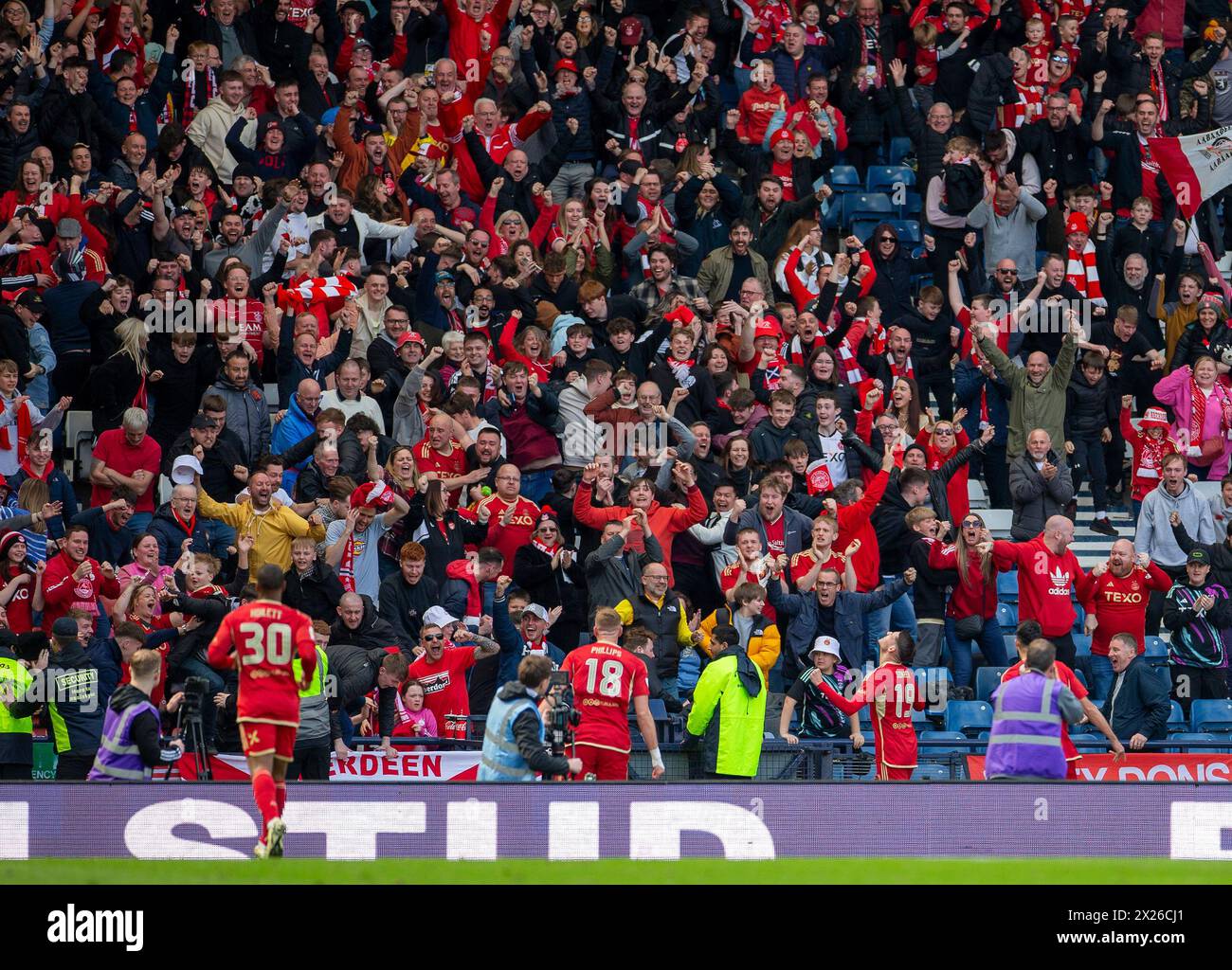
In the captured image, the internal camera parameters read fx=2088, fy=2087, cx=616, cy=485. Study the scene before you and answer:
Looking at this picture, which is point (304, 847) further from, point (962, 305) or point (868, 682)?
point (962, 305)

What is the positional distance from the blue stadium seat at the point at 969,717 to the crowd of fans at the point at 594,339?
0.62 metres

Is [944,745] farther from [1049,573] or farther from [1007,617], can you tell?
[1007,617]

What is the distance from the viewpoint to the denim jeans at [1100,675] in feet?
56.1

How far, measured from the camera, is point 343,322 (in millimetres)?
18062

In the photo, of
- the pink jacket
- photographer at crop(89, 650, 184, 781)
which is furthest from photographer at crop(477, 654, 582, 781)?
the pink jacket

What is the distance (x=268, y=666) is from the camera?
12.2 metres

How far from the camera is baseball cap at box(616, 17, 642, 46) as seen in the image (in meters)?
22.4

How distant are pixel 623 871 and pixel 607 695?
6.55 feet

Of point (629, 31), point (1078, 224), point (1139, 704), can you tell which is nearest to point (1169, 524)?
point (1139, 704)

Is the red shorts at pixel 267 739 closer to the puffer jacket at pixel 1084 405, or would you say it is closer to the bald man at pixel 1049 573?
the bald man at pixel 1049 573

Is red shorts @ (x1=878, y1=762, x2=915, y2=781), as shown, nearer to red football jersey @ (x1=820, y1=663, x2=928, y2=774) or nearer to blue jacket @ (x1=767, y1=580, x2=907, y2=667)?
red football jersey @ (x1=820, y1=663, x2=928, y2=774)

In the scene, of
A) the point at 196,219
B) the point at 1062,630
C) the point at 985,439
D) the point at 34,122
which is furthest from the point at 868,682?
the point at 34,122

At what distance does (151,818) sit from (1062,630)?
7839mm

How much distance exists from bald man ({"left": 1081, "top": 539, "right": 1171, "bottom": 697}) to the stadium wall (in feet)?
14.5
